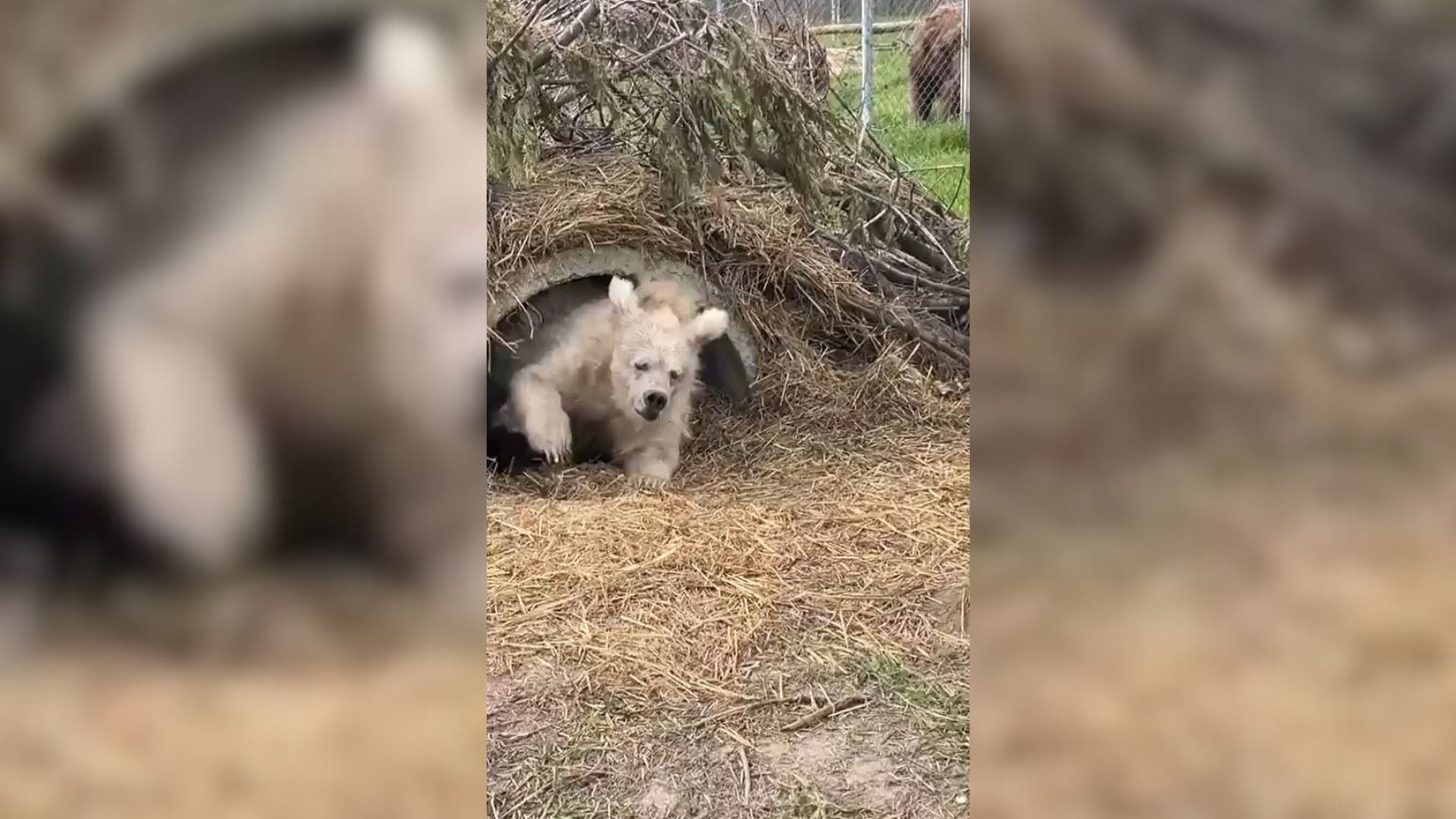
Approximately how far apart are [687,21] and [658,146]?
371 millimetres

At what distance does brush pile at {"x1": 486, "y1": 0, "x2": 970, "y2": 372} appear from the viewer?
11.1ft

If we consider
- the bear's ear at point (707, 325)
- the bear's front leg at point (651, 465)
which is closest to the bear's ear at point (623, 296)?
the bear's ear at point (707, 325)

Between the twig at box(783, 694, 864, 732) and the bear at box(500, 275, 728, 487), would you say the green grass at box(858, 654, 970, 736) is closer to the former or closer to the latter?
the twig at box(783, 694, 864, 732)

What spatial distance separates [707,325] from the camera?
3.47m

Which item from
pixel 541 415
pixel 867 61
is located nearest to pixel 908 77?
pixel 867 61

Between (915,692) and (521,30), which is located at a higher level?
(521,30)

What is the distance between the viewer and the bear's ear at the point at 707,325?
11.4ft

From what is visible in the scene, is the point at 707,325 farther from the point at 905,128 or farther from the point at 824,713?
the point at 905,128

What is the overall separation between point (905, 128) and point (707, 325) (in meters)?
1.79

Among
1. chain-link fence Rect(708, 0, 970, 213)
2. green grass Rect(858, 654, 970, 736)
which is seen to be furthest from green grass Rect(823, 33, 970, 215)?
green grass Rect(858, 654, 970, 736)

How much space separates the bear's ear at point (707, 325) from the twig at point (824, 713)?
1.49 m
